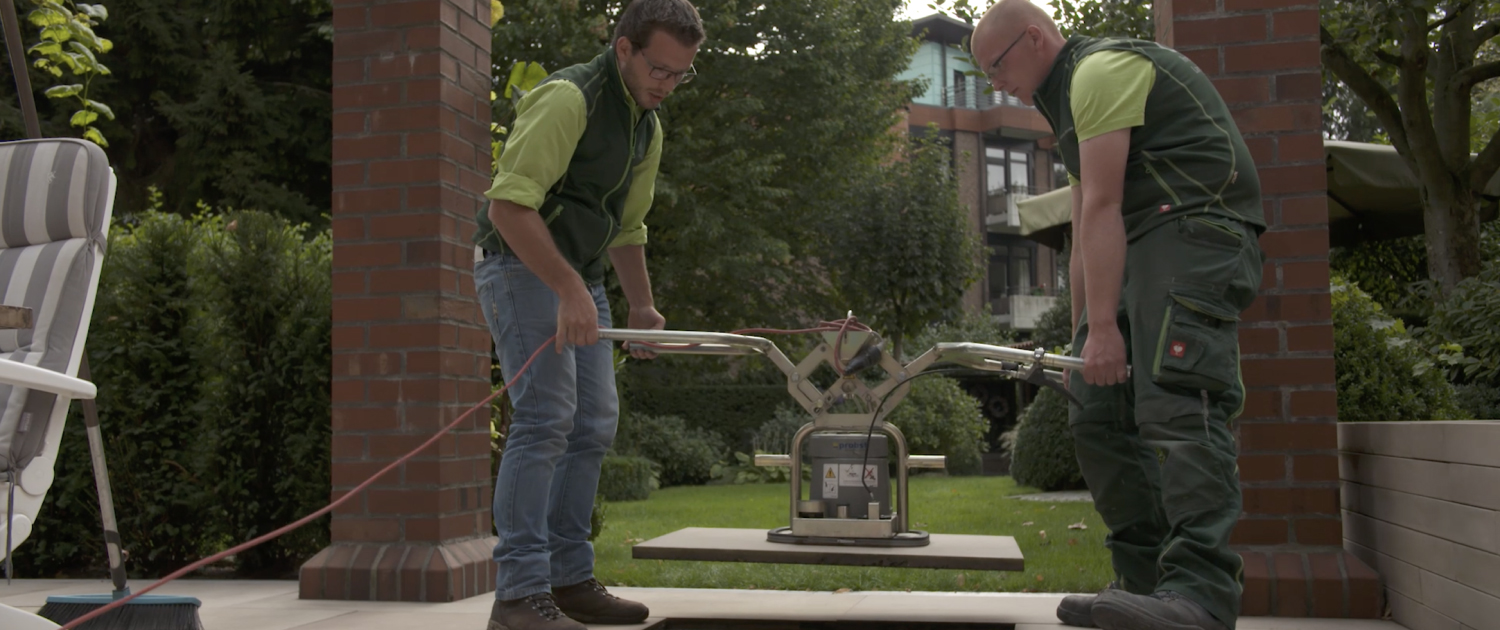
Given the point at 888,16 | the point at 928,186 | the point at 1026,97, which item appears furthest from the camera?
the point at 888,16

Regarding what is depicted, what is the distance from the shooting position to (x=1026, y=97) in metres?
3.06

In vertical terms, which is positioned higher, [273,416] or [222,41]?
[222,41]

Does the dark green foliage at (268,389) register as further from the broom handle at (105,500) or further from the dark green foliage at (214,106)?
the dark green foliage at (214,106)

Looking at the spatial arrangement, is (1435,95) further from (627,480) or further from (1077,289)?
(627,480)

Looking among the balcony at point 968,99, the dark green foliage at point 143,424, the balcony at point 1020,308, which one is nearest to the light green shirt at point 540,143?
the dark green foliage at point 143,424

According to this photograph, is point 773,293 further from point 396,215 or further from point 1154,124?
point 1154,124

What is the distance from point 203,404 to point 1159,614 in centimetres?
384

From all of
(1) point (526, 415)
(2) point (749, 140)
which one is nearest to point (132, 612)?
(1) point (526, 415)

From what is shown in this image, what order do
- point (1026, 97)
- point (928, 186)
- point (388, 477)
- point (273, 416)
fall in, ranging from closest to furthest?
point (1026, 97), point (388, 477), point (273, 416), point (928, 186)

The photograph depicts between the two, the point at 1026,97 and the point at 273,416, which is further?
the point at 273,416

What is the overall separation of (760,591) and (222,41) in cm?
1445

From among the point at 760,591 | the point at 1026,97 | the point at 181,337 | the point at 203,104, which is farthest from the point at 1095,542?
the point at 203,104

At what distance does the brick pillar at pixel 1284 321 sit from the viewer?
11.4 feet

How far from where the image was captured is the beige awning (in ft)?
26.3
